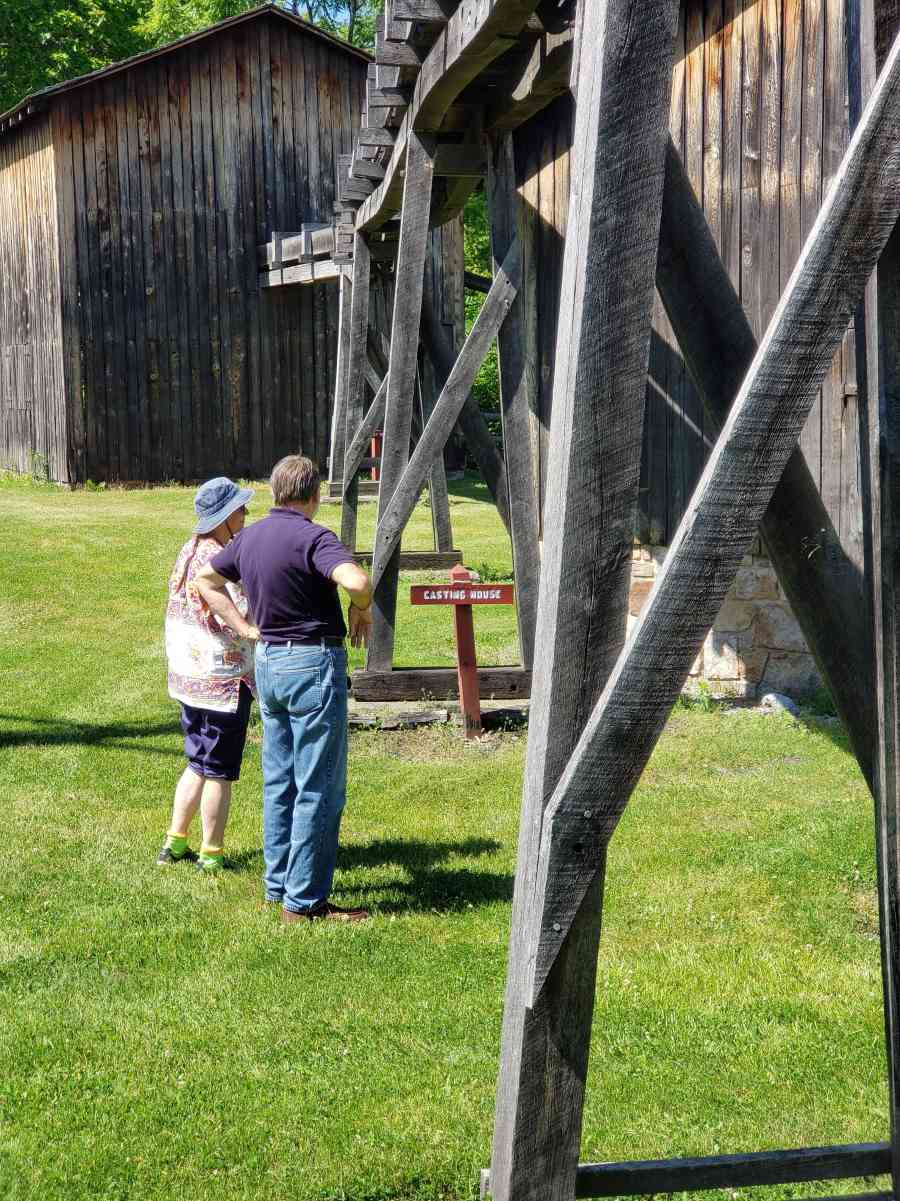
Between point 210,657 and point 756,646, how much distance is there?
13.3 ft

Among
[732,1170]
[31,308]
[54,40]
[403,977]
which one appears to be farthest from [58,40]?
[732,1170]

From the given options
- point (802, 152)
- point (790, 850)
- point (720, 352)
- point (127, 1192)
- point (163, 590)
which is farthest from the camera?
point (163, 590)

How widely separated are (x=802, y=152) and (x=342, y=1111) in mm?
5385

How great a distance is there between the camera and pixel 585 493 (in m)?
2.72

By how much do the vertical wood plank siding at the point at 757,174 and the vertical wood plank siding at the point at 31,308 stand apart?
13.3 meters

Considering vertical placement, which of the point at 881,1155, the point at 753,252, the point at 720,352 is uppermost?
the point at 753,252

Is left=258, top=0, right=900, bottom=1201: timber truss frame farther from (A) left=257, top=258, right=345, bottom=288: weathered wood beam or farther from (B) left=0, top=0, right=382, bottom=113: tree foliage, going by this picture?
(B) left=0, top=0, right=382, bottom=113: tree foliage

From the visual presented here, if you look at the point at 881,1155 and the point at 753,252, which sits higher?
the point at 753,252

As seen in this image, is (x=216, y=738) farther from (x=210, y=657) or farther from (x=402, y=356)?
(x=402, y=356)

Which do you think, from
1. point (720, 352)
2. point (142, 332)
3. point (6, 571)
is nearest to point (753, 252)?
point (720, 352)

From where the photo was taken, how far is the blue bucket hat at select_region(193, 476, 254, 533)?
5.71 metres

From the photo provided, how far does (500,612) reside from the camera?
12.1 metres

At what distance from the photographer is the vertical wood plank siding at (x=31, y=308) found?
66.3 ft

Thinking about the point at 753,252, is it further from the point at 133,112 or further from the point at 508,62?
the point at 133,112
